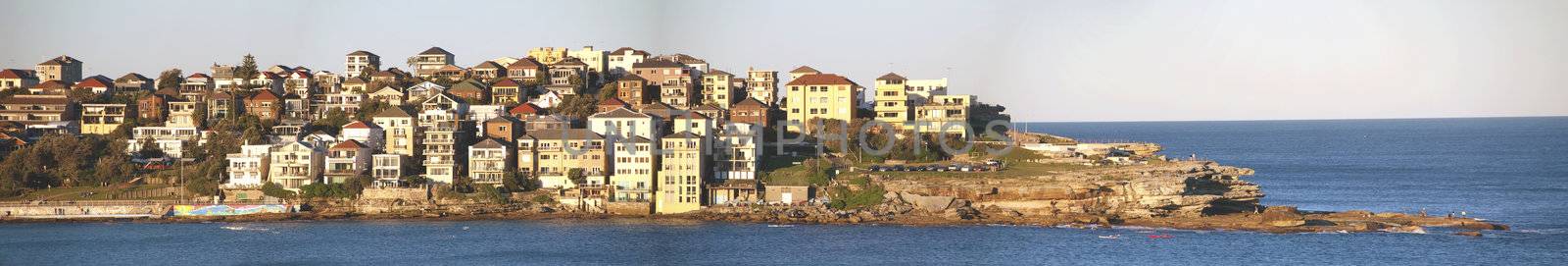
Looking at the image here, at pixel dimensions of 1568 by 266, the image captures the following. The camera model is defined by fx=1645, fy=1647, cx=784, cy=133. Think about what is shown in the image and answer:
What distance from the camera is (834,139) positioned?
54.7 metres

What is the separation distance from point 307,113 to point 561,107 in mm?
9883

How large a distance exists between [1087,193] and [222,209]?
2434cm

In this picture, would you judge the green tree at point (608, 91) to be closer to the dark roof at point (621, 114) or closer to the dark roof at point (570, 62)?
the dark roof at point (570, 62)

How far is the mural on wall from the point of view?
46906 millimetres

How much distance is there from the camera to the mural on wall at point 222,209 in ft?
154

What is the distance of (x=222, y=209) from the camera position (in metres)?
47.0

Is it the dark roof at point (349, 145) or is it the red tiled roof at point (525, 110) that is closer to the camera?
the dark roof at point (349, 145)

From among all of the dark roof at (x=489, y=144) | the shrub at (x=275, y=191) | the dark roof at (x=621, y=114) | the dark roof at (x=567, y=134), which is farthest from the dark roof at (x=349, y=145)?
the dark roof at (x=621, y=114)

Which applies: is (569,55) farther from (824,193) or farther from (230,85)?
(824,193)

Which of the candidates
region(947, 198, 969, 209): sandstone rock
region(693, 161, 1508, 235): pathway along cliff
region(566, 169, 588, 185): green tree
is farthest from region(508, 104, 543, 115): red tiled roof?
region(947, 198, 969, 209): sandstone rock

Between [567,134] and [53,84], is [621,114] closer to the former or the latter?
[567,134]

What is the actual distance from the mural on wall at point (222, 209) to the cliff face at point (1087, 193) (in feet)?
57.5

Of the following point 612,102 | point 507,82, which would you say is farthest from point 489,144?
point 507,82

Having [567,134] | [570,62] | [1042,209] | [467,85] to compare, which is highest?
[570,62]
